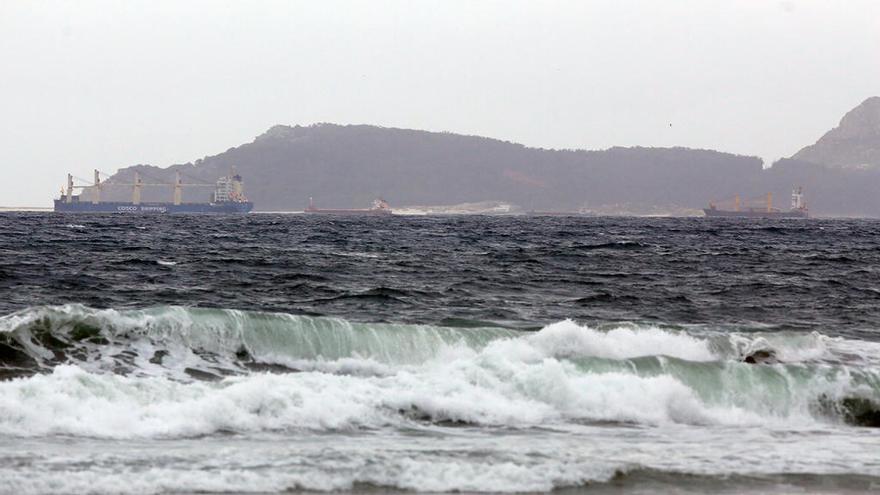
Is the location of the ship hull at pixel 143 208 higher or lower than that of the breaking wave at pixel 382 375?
lower

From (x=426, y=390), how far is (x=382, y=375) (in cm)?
183

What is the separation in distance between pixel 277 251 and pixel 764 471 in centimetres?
2955

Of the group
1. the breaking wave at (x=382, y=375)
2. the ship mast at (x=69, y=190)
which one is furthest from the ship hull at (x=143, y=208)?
the breaking wave at (x=382, y=375)

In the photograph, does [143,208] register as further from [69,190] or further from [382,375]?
[382,375]

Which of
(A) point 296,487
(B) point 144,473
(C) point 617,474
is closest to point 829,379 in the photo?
(C) point 617,474

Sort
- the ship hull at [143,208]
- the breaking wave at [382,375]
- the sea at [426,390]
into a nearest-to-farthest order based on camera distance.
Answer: the sea at [426,390] → the breaking wave at [382,375] → the ship hull at [143,208]

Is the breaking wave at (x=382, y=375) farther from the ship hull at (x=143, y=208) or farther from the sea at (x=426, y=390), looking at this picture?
the ship hull at (x=143, y=208)

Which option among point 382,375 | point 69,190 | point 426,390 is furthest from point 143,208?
point 426,390

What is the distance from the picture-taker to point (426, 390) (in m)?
13.1

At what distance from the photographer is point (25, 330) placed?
15.0m

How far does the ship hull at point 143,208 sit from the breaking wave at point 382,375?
546 ft

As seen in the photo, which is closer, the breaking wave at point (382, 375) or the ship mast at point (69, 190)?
the breaking wave at point (382, 375)

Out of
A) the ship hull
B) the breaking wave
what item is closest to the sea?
the breaking wave

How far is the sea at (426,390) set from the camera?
32.5 ft
